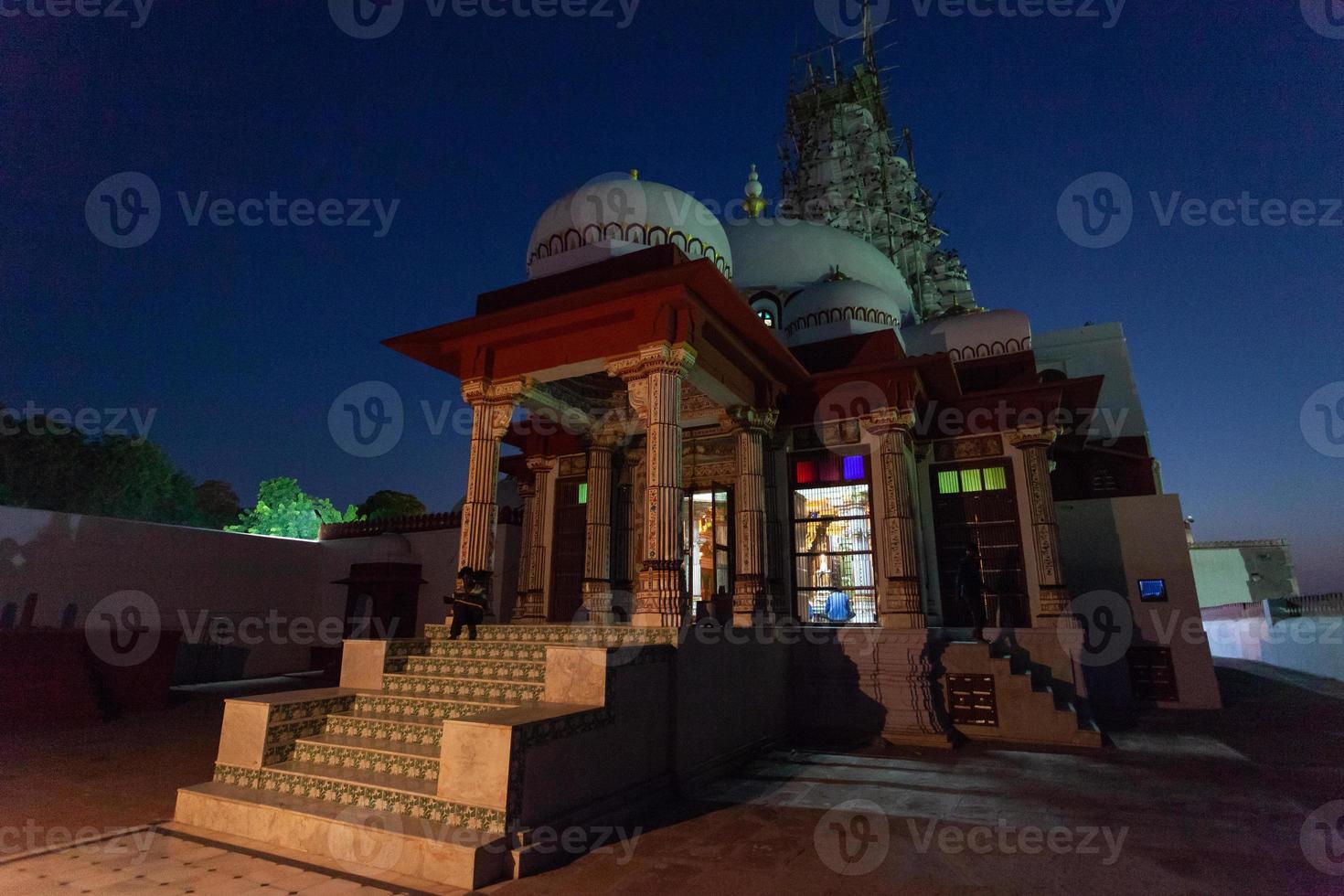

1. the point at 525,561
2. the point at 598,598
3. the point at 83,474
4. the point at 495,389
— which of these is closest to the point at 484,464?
the point at 495,389

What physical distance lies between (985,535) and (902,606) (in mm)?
3067

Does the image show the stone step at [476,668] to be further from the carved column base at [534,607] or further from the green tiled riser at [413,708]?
the carved column base at [534,607]

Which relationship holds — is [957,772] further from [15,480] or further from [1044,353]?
[15,480]

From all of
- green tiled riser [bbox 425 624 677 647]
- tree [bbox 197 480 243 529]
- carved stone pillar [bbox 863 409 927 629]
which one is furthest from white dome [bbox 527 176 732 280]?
tree [bbox 197 480 243 529]

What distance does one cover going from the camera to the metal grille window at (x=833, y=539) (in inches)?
430

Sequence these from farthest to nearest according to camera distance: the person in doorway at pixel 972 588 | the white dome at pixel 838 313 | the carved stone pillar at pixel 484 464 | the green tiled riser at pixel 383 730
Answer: the white dome at pixel 838 313 → the person in doorway at pixel 972 588 → the carved stone pillar at pixel 484 464 → the green tiled riser at pixel 383 730

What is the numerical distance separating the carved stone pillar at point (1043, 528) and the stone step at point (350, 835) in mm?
9702

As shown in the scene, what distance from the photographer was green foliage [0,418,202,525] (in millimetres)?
23244

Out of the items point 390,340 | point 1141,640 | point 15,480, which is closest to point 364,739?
point 390,340

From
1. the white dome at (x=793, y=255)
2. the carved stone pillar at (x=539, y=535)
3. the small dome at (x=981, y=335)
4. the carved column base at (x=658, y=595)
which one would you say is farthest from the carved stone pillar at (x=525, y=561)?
the small dome at (x=981, y=335)

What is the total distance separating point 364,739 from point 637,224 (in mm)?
7009

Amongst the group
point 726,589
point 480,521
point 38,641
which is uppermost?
point 480,521

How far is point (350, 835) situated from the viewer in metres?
4.50

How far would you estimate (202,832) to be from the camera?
499cm
